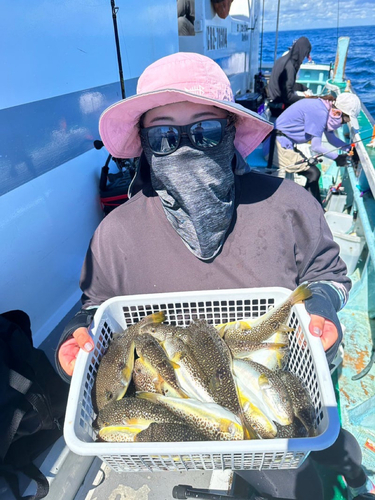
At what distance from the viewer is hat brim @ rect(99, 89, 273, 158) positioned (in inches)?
59.0

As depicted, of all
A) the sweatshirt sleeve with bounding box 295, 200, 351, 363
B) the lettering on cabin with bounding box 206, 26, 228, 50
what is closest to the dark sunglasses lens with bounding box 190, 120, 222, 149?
the sweatshirt sleeve with bounding box 295, 200, 351, 363

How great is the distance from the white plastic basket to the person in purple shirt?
4739mm

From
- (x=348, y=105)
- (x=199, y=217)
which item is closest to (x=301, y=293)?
(x=199, y=217)

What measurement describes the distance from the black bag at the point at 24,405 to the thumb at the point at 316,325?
1.54 m

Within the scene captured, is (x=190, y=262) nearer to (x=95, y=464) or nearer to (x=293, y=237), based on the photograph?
(x=293, y=237)

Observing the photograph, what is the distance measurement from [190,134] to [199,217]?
402mm

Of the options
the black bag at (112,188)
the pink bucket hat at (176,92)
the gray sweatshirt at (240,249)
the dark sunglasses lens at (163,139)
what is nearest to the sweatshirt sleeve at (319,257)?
the gray sweatshirt at (240,249)

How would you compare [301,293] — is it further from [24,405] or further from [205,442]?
[24,405]

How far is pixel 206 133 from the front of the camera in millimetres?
1599

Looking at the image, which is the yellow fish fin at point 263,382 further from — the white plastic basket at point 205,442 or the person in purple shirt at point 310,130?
the person in purple shirt at point 310,130

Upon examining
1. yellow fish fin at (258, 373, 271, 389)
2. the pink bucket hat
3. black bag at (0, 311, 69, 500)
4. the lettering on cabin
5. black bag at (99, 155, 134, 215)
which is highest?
the lettering on cabin

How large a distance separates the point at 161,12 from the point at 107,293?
4406 millimetres

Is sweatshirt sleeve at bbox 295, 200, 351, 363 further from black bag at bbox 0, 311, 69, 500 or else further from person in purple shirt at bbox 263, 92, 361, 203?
person in purple shirt at bbox 263, 92, 361, 203

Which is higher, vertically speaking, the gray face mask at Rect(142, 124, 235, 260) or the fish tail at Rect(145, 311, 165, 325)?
the gray face mask at Rect(142, 124, 235, 260)
